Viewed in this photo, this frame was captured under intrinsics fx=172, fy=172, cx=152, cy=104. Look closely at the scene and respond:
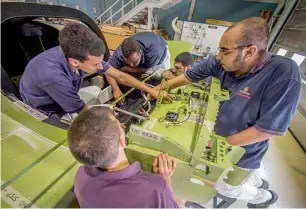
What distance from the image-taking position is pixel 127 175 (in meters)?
0.62

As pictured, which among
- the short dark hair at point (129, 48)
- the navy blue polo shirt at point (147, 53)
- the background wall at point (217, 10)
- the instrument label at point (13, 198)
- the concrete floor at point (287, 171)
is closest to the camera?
the instrument label at point (13, 198)

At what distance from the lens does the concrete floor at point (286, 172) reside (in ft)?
5.97

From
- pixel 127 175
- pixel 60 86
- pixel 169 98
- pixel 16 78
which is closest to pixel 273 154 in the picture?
pixel 169 98

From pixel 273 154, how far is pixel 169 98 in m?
2.07

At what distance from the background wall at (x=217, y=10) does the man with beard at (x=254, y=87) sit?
4820 mm

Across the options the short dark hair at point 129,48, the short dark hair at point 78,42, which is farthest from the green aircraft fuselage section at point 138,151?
the short dark hair at point 129,48

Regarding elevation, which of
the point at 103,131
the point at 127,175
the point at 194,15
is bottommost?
the point at 194,15

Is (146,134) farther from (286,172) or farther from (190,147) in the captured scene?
(286,172)

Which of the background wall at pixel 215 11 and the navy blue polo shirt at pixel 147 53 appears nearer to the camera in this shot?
the navy blue polo shirt at pixel 147 53

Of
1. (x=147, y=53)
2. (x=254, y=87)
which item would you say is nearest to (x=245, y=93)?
(x=254, y=87)

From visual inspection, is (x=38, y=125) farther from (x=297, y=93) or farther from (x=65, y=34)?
(x=297, y=93)

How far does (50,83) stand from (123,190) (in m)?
0.79

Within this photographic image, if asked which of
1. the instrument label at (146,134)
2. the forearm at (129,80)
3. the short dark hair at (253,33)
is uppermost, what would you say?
the short dark hair at (253,33)

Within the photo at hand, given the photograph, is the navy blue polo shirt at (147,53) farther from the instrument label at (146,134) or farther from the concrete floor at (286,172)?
the concrete floor at (286,172)
